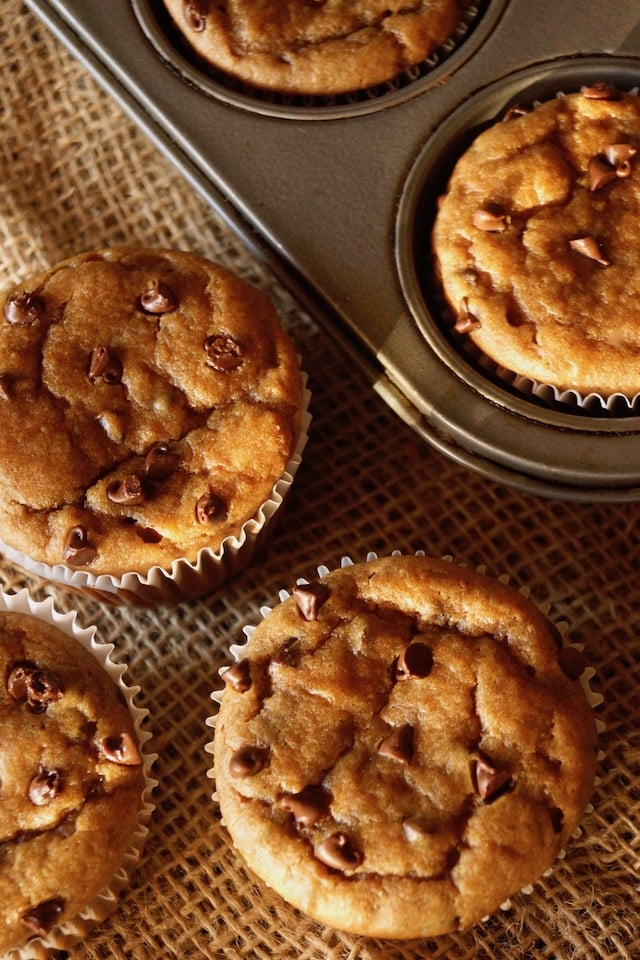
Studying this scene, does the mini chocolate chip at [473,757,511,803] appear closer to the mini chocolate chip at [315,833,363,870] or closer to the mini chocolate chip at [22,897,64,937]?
the mini chocolate chip at [315,833,363,870]

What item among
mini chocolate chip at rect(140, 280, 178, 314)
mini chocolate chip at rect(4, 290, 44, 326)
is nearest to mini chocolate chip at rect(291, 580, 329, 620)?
mini chocolate chip at rect(140, 280, 178, 314)

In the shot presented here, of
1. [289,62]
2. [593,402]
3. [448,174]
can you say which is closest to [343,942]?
[593,402]

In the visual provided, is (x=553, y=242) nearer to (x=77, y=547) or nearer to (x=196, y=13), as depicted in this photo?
(x=196, y=13)

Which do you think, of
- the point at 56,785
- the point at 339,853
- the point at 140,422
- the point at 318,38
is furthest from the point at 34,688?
the point at 318,38

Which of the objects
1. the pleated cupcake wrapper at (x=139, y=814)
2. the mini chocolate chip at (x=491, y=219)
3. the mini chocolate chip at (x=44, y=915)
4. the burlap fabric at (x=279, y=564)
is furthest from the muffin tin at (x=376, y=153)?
the mini chocolate chip at (x=44, y=915)

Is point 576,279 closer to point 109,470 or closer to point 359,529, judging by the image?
point 359,529

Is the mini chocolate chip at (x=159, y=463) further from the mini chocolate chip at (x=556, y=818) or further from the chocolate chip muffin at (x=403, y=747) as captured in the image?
the mini chocolate chip at (x=556, y=818)
